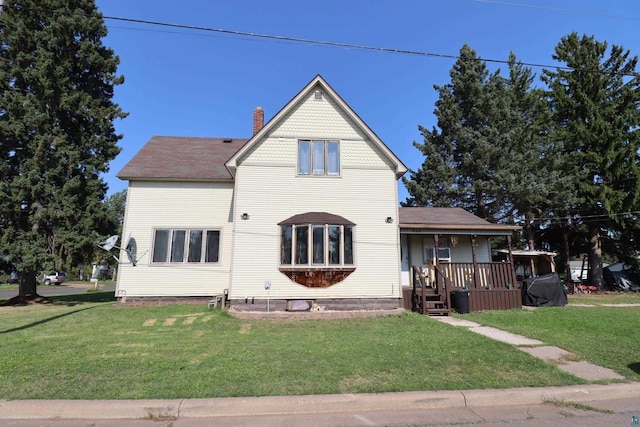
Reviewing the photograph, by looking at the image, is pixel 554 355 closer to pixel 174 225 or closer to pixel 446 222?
pixel 446 222

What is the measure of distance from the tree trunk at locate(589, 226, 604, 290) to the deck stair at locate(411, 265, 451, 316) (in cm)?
2182

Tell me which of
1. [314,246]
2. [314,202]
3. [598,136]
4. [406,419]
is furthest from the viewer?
[598,136]

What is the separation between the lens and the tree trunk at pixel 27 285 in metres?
15.5

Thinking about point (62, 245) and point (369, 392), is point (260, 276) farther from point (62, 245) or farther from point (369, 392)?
point (62, 245)

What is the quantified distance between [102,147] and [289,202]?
36.3 feet

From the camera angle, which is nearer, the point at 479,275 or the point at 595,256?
the point at 479,275

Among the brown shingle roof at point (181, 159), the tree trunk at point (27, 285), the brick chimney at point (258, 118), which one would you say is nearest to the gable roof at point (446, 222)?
the brown shingle roof at point (181, 159)

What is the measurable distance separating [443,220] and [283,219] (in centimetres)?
798

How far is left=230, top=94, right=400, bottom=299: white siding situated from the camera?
11.9 m

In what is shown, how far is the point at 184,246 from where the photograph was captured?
14258 millimetres

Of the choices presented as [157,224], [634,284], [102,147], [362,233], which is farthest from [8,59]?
[634,284]

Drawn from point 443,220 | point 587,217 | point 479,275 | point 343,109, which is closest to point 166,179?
point 343,109

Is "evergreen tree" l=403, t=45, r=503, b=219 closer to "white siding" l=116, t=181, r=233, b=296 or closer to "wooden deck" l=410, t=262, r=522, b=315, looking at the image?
"wooden deck" l=410, t=262, r=522, b=315

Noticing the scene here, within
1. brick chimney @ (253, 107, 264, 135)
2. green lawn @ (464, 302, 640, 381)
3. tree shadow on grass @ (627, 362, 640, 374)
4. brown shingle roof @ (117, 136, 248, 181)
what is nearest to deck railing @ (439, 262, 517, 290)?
green lawn @ (464, 302, 640, 381)
